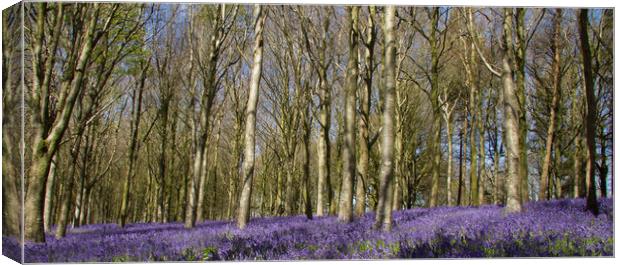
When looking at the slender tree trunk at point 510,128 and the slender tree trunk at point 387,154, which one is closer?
the slender tree trunk at point 387,154

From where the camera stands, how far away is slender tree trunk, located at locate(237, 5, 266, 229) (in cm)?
1040

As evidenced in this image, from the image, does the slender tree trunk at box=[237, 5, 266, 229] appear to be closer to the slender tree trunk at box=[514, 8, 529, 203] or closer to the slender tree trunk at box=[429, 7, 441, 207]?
the slender tree trunk at box=[514, 8, 529, 203]

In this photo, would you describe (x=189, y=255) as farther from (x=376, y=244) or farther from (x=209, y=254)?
(x=376, y=244)

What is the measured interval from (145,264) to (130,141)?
9371 mm

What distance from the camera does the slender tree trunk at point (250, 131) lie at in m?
10.4

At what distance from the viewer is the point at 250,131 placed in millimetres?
10555

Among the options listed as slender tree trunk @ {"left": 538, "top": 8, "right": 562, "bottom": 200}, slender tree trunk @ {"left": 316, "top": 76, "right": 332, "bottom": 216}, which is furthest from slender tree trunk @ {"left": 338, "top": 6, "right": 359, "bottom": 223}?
slender tree trunk @ {"left": 538, "top": 8, "right": 562, "bottom": 200}

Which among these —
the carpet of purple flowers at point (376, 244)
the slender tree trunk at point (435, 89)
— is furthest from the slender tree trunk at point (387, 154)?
the slender tree trunk at point (435, 89)

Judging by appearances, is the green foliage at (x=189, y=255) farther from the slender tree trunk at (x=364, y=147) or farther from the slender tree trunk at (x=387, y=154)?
the slender tree trunk at (x=364, y=147)

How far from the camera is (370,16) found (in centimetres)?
1223

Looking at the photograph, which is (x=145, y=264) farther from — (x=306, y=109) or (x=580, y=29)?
(x=306, y=109)

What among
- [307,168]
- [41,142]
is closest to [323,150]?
[307,168]

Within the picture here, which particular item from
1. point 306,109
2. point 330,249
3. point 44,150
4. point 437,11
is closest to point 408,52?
point 437,11

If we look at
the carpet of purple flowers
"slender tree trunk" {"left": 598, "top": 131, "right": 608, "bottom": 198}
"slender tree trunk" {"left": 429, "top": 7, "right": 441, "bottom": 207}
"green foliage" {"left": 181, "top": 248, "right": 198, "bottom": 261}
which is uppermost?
"slender tree trunk" {"left": 429, "top": 7, "right": 441, "bottom": 207}
